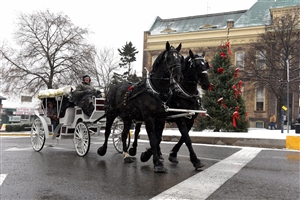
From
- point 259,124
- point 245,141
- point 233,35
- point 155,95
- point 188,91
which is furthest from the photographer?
point 233,35

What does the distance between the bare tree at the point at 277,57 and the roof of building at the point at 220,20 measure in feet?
33.5

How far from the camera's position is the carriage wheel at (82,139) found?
28.1 ft

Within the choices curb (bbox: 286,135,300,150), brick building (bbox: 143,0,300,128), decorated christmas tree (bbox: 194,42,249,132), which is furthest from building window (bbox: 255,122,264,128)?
curb (bbox: 286,135,300,150)

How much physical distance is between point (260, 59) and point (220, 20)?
52.0 ft

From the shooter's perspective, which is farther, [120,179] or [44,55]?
[44,55]

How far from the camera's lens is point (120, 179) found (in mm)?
5648

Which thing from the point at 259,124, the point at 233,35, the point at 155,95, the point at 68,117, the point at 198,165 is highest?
the point at 233,35

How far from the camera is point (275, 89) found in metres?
27.9

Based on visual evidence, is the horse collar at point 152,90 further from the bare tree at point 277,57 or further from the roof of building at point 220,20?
the roof of building at point 220,20

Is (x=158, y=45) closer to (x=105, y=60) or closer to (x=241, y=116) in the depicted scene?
(x=105, y=60)

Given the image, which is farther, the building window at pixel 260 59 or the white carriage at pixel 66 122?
the building window at pixel 260 59

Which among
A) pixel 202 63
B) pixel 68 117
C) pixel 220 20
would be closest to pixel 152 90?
pixel 202 63

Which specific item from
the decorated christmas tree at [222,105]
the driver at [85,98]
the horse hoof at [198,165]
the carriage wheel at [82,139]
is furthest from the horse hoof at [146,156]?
the decorated christmas tree at [222,105]

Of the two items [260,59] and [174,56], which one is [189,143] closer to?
[174,56]
